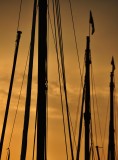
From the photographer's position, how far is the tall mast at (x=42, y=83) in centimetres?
1410

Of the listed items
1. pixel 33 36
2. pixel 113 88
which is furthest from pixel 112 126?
pixel 33 36

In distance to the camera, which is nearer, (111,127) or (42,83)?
(42,83)

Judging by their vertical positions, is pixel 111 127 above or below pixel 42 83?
above

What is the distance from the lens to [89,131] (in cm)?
2925

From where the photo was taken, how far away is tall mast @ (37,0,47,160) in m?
14.1

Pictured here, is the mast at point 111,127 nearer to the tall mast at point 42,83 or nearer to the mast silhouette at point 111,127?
the mast silhouette at point 111,127

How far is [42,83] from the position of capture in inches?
575

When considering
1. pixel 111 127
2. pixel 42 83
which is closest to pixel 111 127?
pixel 111 127

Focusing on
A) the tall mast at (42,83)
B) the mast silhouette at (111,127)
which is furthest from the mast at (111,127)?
the tall mast at (42,83)

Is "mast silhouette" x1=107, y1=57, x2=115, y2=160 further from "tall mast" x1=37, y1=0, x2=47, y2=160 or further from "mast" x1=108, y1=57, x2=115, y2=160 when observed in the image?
"tall mast" x1=37, y1=0, x2=47, y2=160

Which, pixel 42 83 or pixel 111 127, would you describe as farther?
pixel 111 127

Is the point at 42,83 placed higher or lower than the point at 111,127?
lower

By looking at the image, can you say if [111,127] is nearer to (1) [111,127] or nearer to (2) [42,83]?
(1) [111,127]

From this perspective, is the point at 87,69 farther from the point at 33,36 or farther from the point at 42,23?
the point at 42,23
